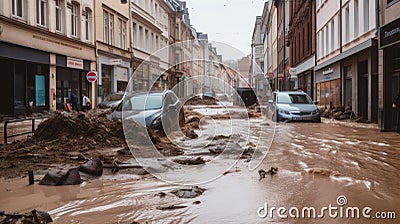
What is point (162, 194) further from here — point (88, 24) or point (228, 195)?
point (88, 24)

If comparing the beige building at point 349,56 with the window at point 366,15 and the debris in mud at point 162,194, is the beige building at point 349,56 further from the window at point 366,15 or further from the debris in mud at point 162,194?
the debris in mud at point 162,194

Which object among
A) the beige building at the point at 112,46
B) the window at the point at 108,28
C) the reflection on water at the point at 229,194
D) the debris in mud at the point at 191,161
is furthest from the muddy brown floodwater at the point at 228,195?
the window at the point at 108,28

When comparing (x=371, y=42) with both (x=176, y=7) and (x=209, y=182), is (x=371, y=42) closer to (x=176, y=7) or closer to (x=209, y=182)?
(x=209, y=182)

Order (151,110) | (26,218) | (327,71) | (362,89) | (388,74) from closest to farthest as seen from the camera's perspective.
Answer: (26,218)
(151,110)
(388,74)
(362,89)
(327,71)

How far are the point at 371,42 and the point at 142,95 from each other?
31.8 feet

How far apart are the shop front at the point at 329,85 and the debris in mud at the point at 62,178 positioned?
2080cm

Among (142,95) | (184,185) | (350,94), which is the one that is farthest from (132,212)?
(350,94)

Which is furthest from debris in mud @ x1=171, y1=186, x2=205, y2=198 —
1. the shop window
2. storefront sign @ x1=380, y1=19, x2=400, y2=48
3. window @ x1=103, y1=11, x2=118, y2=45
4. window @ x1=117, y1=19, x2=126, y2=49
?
window @ x1=117, y1=19, x2=126, y2=49

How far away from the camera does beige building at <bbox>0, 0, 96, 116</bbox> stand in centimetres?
2145

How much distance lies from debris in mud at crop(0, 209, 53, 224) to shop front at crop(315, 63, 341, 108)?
2244 cm

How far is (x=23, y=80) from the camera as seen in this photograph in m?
22.8

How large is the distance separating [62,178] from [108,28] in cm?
3009

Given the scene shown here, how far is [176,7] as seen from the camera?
62.6 meters

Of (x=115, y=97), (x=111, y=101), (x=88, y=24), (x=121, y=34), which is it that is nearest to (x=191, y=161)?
(x=111, y=101)
